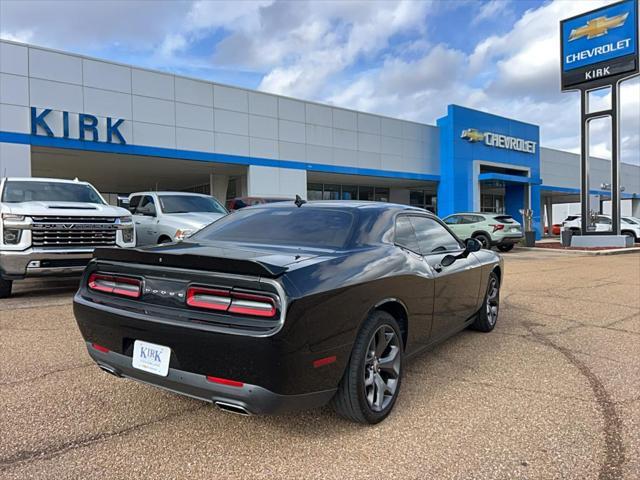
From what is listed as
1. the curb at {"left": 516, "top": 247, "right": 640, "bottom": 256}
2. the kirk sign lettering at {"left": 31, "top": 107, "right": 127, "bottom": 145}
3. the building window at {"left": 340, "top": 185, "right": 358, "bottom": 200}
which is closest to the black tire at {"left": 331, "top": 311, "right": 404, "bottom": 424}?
the kirk sign lettering at {"left": 31, "top": 107, "right": 127, "bottom": 145}

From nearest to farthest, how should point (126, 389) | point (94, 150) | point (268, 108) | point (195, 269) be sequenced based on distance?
point (195, 269) → point (126, 389) → point (94, 150) → point (268, 108)

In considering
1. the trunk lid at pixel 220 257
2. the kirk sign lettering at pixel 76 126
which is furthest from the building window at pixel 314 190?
the trunk lid at pixel 220 257

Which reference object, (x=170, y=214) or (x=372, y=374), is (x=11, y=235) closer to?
(x=170, y=214)

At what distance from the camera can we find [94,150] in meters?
17.0

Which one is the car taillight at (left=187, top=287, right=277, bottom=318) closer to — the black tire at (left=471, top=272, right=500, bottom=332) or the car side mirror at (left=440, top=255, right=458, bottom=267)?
the car side mirror at (left=440, top=255, right=458, bottom=267)

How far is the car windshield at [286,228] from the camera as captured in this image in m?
3.38

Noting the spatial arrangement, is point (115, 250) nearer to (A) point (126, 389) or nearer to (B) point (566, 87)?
(A) point (126, 389)

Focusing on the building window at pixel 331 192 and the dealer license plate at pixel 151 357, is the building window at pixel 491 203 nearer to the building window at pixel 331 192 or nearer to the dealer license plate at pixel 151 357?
the building window at pixel 331 192

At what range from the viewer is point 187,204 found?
32.9 ft

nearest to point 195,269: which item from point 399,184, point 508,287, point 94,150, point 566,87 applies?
point 508,287

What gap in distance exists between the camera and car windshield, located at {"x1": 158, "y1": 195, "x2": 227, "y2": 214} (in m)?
9.79

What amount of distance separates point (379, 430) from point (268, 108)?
20126 millimetres

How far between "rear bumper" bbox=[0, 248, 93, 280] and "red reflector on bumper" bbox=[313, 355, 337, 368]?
5.83 meters

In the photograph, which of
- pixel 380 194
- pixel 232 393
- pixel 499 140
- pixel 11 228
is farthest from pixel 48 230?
pixel 499 140
